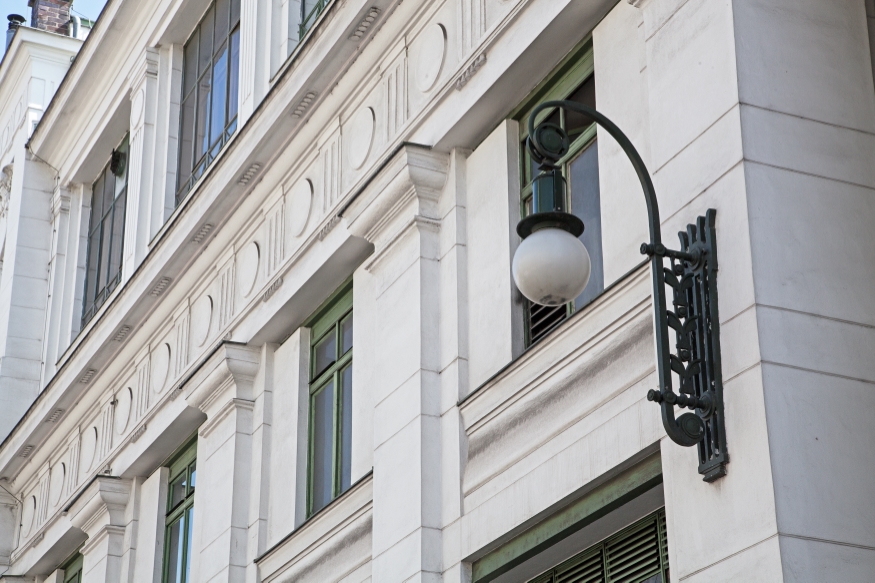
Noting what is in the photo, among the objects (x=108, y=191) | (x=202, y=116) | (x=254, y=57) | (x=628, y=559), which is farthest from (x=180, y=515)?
(x=628, y=559)

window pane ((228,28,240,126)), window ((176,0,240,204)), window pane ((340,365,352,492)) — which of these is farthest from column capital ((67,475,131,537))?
window pane ((340,365,352,492))

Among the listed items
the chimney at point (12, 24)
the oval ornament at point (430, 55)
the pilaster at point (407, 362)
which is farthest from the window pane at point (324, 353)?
the chimney at point (12, 24)

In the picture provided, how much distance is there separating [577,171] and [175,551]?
33.1 ft

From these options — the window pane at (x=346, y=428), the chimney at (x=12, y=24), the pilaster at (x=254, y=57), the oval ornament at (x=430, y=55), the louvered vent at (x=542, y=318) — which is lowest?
the louvered vent at (x=542, y=318)

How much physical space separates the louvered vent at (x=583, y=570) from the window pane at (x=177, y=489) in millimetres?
9424

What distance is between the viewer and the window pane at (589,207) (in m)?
11.9

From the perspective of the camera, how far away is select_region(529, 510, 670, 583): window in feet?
34.8

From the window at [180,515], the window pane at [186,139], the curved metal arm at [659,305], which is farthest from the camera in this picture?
the window pane at [186,139]

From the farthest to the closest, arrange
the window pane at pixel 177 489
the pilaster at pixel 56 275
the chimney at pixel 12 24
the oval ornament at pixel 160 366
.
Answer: the chimney at pixel 12 24, the pilaster at pixel 56 275, the oval ornament at pixel 160 366, the window pane at pixel 177 489

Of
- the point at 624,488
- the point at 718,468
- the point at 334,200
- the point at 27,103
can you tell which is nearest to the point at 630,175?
the point at 624,488

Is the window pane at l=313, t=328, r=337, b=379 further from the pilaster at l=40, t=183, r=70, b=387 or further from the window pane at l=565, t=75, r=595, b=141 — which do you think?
the pilaster at l=40, t=183, r=70, b=387

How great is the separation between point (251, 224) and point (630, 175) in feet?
26.7

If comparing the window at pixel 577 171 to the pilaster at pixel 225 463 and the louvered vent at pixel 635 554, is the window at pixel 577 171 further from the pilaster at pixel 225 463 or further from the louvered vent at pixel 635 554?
the pilaster at pixel 225 463

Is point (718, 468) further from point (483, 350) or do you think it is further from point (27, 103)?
point (27, 103)
